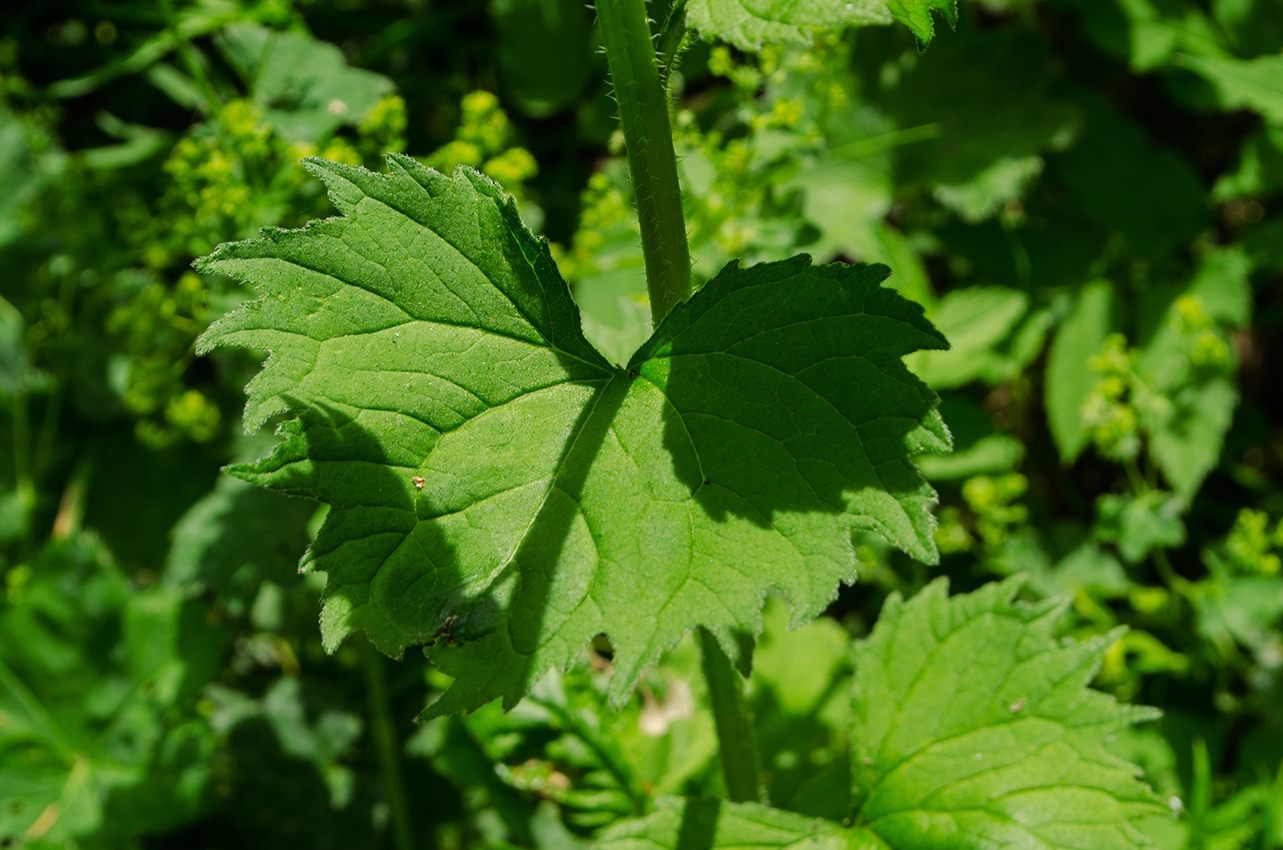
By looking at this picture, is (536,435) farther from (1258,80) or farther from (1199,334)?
(1199,334)

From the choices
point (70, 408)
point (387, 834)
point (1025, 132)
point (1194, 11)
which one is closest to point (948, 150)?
point (1025, 132)

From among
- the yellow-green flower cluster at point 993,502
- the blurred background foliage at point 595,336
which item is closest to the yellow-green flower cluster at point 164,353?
the blurred background foliage at point 595,336

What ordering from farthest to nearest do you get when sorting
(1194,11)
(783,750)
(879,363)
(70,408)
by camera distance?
1. (70,408)
2. (1194,11)
3. (783,750)
4. (879,363)

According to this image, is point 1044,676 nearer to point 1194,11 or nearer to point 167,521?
point 1194,11

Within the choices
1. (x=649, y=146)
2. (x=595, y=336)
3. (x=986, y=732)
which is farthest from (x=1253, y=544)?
(x=649, y=146)

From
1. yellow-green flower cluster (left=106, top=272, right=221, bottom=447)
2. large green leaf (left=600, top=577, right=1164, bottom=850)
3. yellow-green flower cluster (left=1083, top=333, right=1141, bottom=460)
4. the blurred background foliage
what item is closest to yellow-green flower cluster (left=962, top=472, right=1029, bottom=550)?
the blurred background foliage
